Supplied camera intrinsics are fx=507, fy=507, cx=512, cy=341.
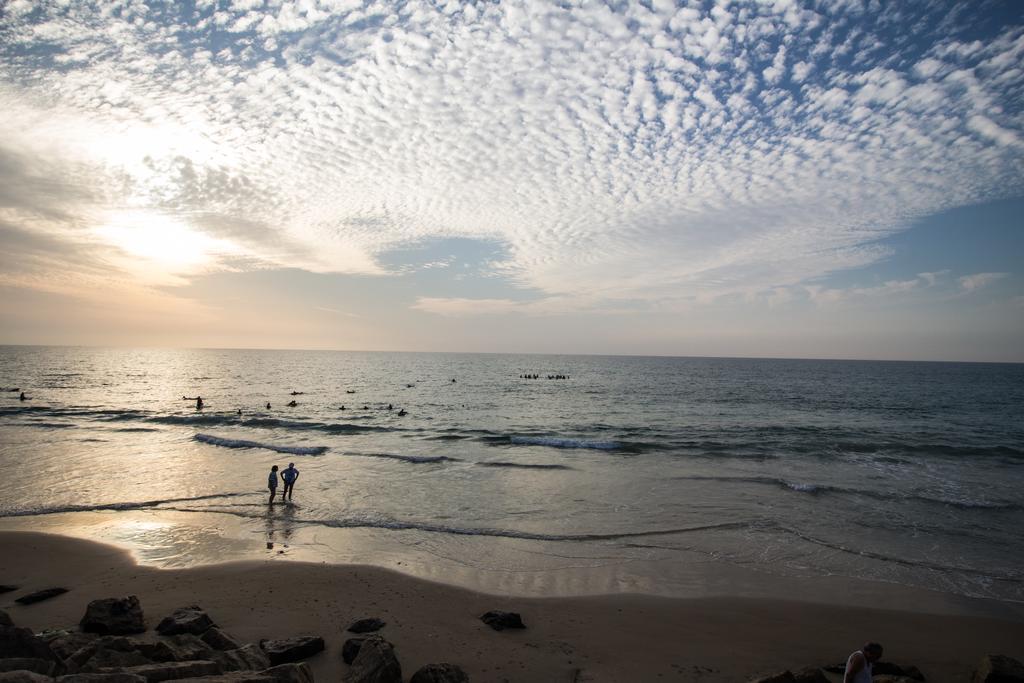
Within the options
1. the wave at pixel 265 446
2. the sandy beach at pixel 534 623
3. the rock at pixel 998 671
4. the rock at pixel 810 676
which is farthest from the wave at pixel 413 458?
the rock at pixel 998 671

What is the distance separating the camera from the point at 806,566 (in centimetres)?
1433

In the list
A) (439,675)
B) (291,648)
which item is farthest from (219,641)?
(439,675)

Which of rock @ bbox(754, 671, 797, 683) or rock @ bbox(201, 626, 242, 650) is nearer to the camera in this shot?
rock @ bbox(754, 671, 797, 683)

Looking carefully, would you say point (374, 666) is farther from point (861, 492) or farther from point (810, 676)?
point (861, 492)

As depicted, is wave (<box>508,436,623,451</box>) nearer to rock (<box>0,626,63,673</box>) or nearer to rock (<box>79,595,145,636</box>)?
rock (<box>79,595,145,636</box>)

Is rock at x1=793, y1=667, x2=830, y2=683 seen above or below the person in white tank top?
below

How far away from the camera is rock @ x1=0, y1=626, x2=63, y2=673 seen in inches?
274

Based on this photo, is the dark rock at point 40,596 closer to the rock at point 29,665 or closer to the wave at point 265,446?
the rock at point 29,665

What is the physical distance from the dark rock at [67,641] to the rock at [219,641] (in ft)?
5.57

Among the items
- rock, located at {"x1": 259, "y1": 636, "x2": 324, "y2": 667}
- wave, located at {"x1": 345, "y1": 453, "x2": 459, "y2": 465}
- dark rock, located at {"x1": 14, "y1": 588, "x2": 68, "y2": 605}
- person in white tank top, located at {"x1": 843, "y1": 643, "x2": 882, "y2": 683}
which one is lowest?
wave, located at {"x1": 345, "y1": 453, "x2": 459, "y2": 465}

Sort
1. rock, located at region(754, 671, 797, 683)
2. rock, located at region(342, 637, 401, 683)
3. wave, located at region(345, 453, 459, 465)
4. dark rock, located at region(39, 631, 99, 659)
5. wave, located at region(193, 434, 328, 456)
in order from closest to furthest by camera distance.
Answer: rock, located at region(342, 637, 401, 683)
rock, located at region(754, 671, 797, 683)
dark rock, located at region(39, 631, 99, 659)
wave, located at region(345, 453, 459, 465)
wave, located at region(193, 434, 328, 456)

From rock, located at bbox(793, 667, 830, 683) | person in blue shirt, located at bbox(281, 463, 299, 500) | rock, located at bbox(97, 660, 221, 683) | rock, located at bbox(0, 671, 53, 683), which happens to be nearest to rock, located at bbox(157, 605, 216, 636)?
rock, located at bbox(97, 660, 221, 683)

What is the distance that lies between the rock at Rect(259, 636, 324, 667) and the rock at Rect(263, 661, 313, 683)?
6.05ft

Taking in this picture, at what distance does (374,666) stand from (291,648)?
2.04 meters
